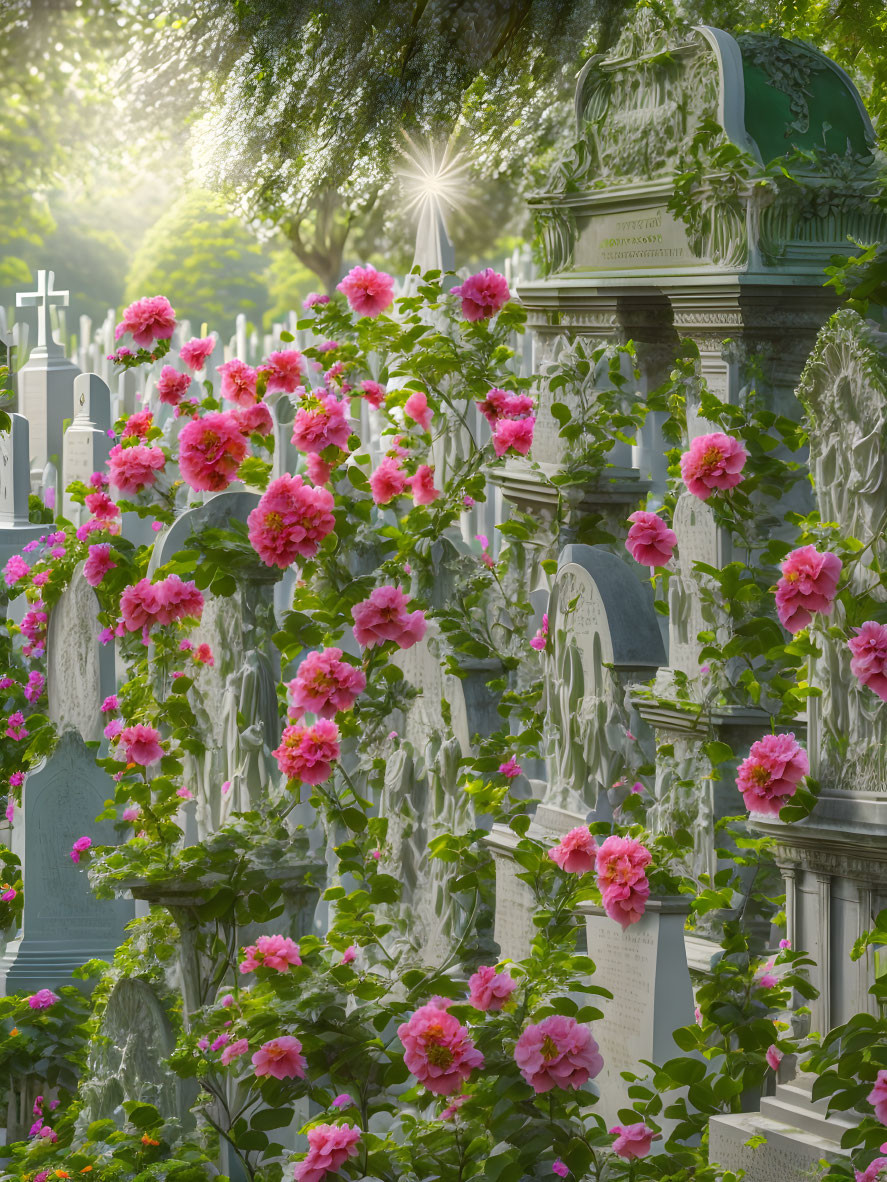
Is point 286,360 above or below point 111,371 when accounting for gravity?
below

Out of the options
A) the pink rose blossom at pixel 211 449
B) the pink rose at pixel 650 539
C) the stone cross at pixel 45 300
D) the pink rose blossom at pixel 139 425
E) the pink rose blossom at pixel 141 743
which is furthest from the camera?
the stone cross at pixel 45 300

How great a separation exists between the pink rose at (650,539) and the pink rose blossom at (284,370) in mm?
1316

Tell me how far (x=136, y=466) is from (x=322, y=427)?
0.65 m

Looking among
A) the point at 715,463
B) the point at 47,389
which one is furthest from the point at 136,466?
the point at 47,389

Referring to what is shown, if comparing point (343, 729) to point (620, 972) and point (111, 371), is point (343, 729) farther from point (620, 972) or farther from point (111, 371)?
point (111, 371)

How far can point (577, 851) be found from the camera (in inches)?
173

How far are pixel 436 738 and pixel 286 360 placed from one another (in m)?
1.26

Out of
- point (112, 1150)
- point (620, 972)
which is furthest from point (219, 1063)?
point (620, 972)

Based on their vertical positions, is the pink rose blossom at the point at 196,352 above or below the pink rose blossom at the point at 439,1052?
above

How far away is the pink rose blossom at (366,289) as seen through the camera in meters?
5.67

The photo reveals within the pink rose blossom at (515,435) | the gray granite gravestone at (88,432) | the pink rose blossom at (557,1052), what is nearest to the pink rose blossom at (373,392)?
the pink rose blossom at (515,435)

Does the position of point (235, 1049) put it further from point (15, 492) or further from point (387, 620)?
point (15, 492)

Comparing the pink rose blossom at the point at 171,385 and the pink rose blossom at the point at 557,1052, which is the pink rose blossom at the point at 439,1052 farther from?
the pink rose blossom at the point at 171,385

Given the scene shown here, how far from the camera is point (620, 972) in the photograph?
4.34 m
